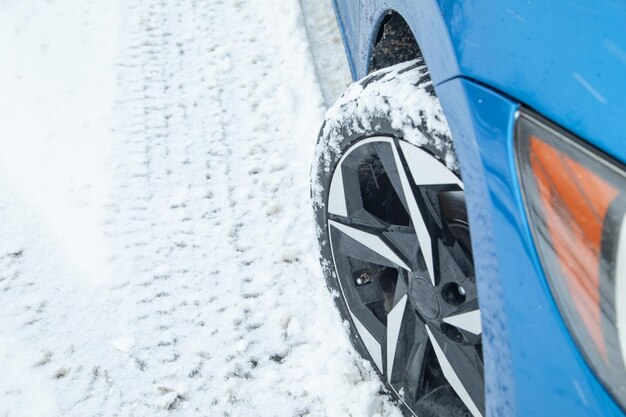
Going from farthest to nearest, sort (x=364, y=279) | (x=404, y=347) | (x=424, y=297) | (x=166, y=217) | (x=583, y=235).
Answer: (x=166, y=217)
(x=364, y=279)
(x=404, y=347)
(x=424, y=297)
(x=583, y=235)

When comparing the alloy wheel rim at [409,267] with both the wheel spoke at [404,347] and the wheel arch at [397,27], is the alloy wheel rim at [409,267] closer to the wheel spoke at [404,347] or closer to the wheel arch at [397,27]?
the wheel spoke at [404,347]

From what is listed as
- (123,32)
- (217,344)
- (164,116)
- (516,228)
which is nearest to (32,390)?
(217,344)

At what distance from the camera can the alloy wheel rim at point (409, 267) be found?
1.43 metres

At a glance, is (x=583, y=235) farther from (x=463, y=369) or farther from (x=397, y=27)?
(x=397, y=27)

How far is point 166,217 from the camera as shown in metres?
2.61

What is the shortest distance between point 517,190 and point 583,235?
0.12 m

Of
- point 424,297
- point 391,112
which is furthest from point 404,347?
point 391,112

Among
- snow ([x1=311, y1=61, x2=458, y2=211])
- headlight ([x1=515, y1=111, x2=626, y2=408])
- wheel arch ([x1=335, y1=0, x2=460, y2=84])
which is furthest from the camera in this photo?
snow ([x1=311, y1=61, x2=458, y2=211])

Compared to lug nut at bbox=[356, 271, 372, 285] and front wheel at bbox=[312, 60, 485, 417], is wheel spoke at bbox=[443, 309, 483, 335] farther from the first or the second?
lug nut at bbox=[356, 271, 372, 285]

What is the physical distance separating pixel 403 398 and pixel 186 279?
3.20 feet

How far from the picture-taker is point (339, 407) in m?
1.95

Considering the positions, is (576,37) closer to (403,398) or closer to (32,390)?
(403,398)

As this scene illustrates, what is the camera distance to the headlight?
0.90 metres

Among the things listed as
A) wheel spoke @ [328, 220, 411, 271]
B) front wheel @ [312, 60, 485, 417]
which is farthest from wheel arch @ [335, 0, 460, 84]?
wheel spoke @ [328, 220, 411, 271]
